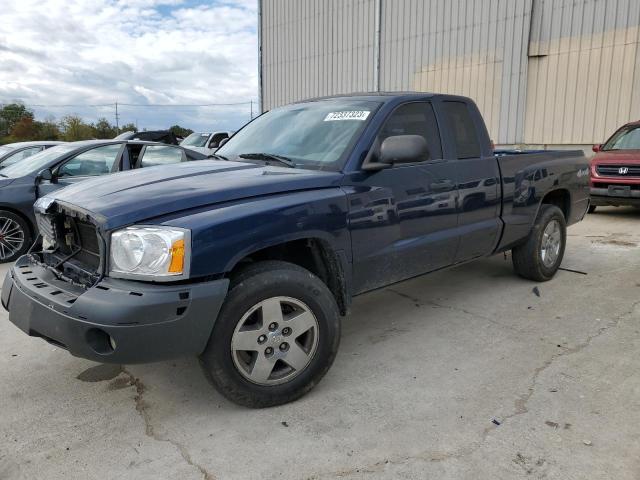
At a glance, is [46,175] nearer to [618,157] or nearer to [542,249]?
[542,249]

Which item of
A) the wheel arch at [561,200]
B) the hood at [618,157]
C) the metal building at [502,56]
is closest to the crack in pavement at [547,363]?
the wheel arch at [561,200]

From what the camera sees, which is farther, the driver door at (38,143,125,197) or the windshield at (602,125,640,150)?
the windshield at (602,125,640,150)

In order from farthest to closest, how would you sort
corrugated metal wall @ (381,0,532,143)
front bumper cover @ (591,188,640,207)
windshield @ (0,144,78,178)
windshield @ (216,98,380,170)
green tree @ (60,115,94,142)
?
green tree @ (60,115,94,142) < corrugated metal wall @ (381,0,532,143) < front bumper cover @ (591,188,640,207) < windshield @ (0,144,78,178) < windshield @ (216,98,380,170)

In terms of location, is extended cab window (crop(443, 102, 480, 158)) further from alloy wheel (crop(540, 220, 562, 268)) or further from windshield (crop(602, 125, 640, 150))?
windshield (crop(602, 125, 640, 150))

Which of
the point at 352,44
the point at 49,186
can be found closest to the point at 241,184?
the point at 49,186

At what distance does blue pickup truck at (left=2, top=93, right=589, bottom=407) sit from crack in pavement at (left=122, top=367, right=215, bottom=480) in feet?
1.27

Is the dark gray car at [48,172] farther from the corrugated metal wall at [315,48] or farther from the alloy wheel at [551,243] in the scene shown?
the corrugated metal wall at [315,48]

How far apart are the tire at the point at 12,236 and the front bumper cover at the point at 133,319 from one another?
4.56 metres

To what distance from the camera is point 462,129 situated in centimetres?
428

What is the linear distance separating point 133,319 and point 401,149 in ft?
6.12

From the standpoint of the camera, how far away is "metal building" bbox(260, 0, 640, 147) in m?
12.8

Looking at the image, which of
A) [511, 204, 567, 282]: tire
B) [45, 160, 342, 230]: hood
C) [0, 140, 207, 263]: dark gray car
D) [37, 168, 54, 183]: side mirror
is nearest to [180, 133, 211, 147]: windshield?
[0, 140, 207, 263]: dark gray car

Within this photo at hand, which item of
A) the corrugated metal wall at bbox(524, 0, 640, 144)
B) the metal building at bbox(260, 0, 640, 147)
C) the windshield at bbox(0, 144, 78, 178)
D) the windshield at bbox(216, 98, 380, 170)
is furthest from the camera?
the metal building at bbox(260, 0, 640, 147)

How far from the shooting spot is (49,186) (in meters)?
6.59
